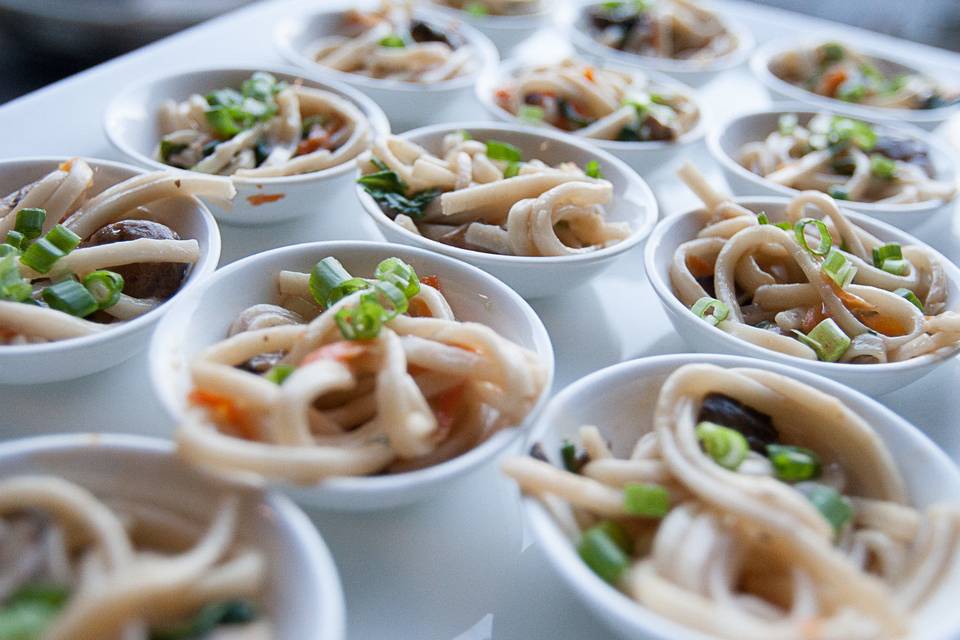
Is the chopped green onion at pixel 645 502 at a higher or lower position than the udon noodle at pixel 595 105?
lower

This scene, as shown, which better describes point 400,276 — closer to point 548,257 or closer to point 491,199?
point 548,257

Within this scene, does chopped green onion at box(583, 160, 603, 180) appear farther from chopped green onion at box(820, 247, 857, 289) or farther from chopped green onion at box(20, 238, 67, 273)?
chopped green onion at box(20, 238, 67, 273)

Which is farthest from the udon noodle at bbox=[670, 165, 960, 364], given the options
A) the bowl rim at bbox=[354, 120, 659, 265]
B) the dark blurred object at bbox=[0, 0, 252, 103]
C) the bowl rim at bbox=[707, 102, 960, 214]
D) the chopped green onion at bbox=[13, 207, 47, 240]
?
the dark blurred object at bbox=[0, 0, 252, 103]

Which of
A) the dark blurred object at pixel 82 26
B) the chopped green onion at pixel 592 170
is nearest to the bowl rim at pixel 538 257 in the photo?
the chopped green onion at pixel 592 170

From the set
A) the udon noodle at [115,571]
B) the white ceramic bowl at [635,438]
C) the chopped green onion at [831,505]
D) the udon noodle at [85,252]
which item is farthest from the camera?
the udon noodle at [85,252]

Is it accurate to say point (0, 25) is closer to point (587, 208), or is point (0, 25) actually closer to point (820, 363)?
point (587, 208)

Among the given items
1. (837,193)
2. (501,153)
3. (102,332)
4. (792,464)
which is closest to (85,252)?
(102,332)

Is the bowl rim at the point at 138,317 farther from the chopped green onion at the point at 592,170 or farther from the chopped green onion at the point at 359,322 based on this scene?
the chopped green onion at the point at 592,170
